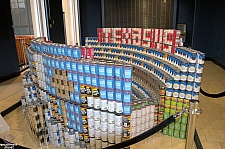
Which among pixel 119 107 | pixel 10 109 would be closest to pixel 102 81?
pixel 119 107

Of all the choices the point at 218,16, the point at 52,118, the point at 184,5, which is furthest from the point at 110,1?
the point at 52,118

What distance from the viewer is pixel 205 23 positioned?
912cm

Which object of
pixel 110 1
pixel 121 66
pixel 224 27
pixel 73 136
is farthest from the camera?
pixel 110 1

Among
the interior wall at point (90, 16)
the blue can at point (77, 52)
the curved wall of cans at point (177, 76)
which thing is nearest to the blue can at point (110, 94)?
the blue can at point (77, 52)

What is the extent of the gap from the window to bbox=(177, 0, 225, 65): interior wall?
8.87 m

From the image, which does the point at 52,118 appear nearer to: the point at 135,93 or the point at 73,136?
the point at 73,136

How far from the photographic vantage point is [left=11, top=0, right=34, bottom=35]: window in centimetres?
1180

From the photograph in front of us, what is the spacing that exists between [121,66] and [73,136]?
1418 mm

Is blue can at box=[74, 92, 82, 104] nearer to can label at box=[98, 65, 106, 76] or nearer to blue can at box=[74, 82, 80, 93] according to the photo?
blue can at box=[74, 82, 80, 93]

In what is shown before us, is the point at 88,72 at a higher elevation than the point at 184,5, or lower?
lower

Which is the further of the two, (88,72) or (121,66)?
(88,72)

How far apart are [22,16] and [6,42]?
5.73m

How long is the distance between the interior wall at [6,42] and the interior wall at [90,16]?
381 cm

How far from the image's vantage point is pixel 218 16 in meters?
8.56
